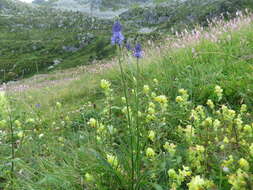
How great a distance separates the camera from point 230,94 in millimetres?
3842

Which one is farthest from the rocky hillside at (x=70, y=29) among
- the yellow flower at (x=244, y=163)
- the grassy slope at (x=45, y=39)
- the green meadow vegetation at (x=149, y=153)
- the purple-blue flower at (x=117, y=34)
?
the yellow flower at (x=244, y=163)

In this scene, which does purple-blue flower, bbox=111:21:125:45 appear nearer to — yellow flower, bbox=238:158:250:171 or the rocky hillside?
yellow flower, bbox=238:158:250:171

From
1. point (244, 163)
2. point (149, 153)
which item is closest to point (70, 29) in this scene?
point (149, 153)

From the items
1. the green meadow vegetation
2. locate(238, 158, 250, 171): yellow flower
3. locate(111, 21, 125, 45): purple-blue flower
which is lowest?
the green meadow vegetation

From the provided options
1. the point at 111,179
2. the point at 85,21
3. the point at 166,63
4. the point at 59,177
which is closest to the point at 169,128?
the point at 111,179

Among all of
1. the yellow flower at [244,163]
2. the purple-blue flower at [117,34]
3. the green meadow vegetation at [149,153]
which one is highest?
the purple-blue flower at [117,34]

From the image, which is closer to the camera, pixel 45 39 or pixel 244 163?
pixel 244 163

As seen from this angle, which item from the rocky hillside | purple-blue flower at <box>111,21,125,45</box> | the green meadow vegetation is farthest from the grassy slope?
purple-blue flower at <box>111,21,125,45</box>

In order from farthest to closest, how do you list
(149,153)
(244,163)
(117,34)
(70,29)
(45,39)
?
1. (70,29)
2. (45,39)
3. (149,153)
4. (117,34)
5. (244,163)

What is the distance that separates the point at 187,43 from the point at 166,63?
5.25ft

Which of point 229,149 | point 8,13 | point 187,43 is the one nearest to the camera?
point 229,149

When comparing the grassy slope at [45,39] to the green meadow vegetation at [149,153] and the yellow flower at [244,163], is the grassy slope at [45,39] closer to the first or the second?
the green meadow vegetation at [149,153]

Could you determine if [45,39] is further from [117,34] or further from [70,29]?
[117,34]

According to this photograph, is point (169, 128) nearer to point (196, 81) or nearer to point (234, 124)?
point (234, 124)
